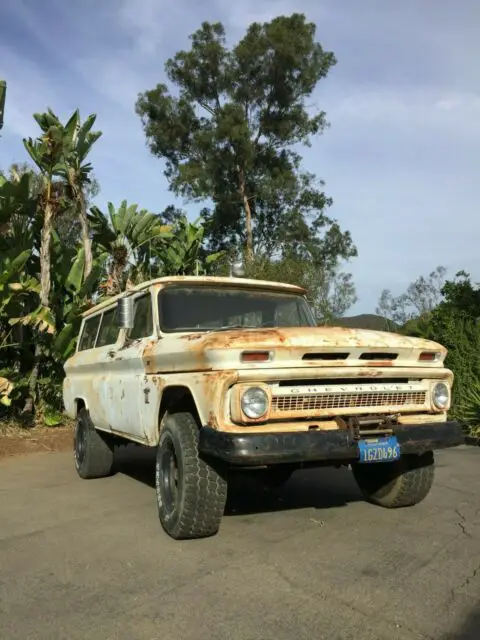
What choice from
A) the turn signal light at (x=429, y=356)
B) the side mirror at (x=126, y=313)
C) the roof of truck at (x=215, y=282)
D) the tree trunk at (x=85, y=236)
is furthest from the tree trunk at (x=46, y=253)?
the turn signal light at (x=429, y=356)

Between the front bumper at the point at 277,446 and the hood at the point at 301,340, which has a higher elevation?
the hood at the point at 301,340

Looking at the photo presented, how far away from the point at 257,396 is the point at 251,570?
107 centimetres

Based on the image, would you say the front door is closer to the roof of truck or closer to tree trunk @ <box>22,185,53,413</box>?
the roof of truck

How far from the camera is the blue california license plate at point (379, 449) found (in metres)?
4.07

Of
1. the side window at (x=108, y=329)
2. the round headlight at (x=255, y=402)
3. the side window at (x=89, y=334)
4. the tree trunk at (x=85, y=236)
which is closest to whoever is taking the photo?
the round headlight at (x=255, y=402)

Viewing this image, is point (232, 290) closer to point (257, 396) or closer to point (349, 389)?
point (349, 389)

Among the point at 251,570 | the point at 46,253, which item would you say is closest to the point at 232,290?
the point at 251,570

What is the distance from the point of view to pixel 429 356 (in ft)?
15.4

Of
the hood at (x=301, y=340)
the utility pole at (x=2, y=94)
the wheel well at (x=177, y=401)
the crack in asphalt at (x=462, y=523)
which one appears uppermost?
the utility pole at (x=2, y=94)

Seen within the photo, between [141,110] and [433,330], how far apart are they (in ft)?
85.5

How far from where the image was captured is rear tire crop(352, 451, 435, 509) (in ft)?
16.5

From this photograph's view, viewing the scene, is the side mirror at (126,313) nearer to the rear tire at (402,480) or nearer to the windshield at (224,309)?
the windshield at (224,309)

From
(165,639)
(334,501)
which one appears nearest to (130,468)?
(334,501)

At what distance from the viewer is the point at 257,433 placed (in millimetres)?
3879
